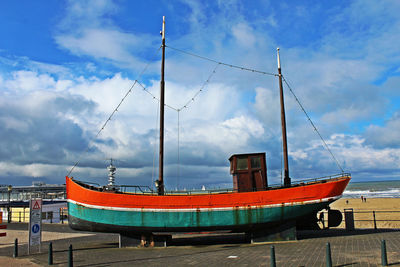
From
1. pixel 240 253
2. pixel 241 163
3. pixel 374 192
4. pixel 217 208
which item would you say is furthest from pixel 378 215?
pixel 374 192

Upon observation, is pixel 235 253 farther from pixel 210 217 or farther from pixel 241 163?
pixel 241 163

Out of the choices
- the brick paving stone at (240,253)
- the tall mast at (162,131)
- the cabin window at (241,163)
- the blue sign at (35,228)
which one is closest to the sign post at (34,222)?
the blue sign at (35,228)

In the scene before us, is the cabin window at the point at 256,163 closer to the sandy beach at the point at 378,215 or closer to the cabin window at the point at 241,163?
the cabin window at the point at 241,163

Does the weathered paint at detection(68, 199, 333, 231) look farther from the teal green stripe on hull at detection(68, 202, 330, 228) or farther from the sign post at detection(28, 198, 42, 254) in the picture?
the sign post at detection(28, 198, 42, 254)

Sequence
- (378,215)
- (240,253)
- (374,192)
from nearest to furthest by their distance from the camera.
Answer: (240,253), (378,215), (374,192)

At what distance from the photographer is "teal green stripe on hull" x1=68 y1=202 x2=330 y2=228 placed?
14.3m

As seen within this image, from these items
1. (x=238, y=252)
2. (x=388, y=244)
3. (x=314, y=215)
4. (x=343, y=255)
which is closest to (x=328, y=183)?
(x=314, y=215)

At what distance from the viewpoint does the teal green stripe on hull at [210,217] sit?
14.3 meters

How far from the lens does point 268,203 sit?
47.0 feet

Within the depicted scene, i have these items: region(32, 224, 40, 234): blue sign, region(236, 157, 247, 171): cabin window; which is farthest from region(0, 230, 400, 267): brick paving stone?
region(236, 157, 247, 171): cabin window

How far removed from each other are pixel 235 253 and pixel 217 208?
9.02 ft

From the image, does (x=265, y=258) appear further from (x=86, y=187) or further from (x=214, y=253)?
(x=86, y=187)

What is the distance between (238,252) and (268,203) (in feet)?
10.1

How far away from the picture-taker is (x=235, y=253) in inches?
472
